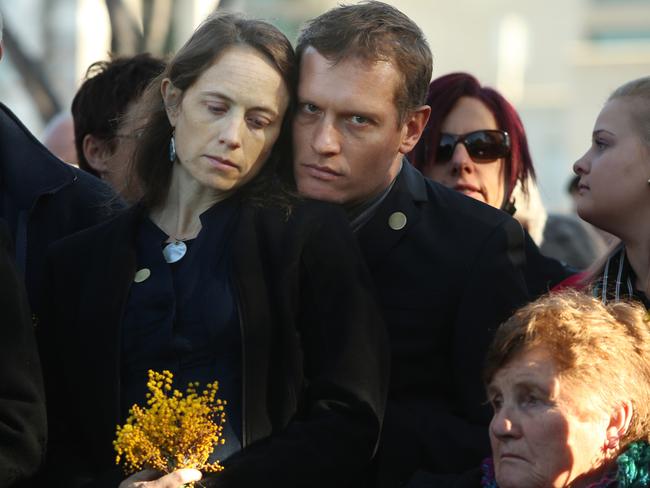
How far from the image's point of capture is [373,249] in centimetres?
461

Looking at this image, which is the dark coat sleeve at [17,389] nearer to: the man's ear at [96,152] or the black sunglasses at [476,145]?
the man's ear at [96,152]

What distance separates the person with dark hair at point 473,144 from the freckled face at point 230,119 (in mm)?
A: 1541

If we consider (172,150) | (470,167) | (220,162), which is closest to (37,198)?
(172,150)

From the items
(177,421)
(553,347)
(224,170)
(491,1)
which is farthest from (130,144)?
(491,1)

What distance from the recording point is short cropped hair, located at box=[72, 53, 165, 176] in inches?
231

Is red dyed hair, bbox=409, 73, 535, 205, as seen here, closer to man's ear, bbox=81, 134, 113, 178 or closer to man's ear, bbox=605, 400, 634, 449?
man's ear, bbox=81, 134, 113, 178

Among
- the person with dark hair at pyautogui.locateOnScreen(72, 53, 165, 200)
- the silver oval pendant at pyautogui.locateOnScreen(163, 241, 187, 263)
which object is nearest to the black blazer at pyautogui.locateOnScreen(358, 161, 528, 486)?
the silver oval pendant at pyautogui.locateOnScreen(163, 241, 187, 263)

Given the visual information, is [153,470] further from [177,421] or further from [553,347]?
[553,347]

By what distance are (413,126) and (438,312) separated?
1.99ft

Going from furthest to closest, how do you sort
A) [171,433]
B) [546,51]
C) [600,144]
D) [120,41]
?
A: 1. [546,51]
2. [120,41]
3. [600,144]
4. [171,433]

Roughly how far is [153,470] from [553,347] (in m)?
1.11

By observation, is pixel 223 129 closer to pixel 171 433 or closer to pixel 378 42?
pixel 378 42

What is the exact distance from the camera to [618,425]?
3.93 meters

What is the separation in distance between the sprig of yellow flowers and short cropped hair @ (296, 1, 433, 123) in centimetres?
113
